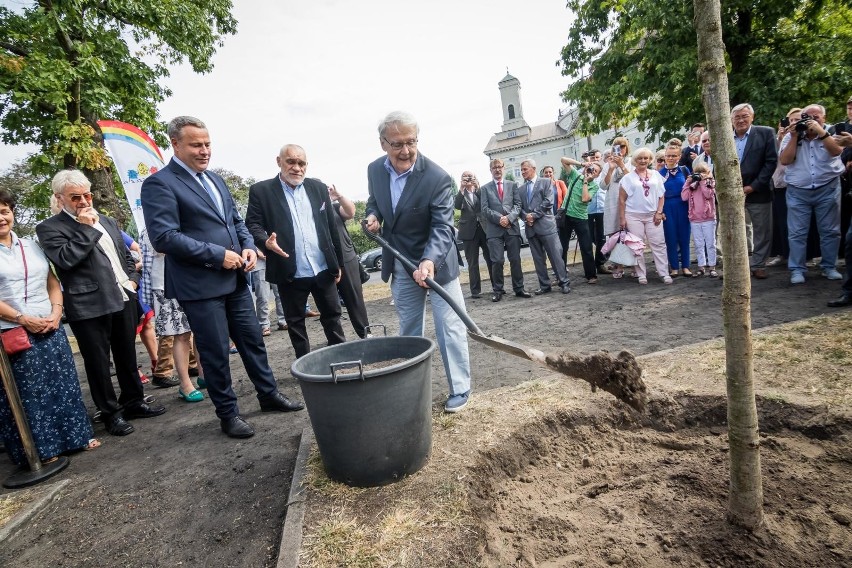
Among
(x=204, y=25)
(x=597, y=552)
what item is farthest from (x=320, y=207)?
(x=204, y=25)

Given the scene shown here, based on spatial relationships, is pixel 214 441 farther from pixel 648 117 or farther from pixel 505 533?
pixel 648 117

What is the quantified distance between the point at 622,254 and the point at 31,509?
730 centimetres

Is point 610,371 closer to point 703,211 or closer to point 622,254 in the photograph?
point 622,254

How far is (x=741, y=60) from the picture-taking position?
12.9 meters

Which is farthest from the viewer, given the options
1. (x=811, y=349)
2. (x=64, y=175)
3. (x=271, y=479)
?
(x=64, y=175)

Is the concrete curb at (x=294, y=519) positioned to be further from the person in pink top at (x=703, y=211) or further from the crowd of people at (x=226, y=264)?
the person in pink top at (x=703, y=211)

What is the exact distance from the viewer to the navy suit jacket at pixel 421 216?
3219 mm

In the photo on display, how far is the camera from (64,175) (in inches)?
143

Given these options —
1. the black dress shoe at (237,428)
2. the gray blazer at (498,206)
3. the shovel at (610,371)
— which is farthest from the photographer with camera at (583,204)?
the black dress shoe at (237,428)

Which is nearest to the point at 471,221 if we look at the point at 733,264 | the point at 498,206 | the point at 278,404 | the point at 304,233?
the point at 498,206

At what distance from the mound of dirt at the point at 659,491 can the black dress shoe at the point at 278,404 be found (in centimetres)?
197

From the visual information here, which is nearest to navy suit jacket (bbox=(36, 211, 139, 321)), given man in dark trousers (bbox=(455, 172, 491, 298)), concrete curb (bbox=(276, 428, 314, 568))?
concrete curb (bbox=(276, 428, 314, 568))

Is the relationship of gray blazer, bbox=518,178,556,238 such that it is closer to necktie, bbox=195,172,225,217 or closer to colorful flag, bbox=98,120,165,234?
necktie, bbox=195,172,225,217

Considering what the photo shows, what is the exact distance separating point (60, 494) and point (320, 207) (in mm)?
2844
